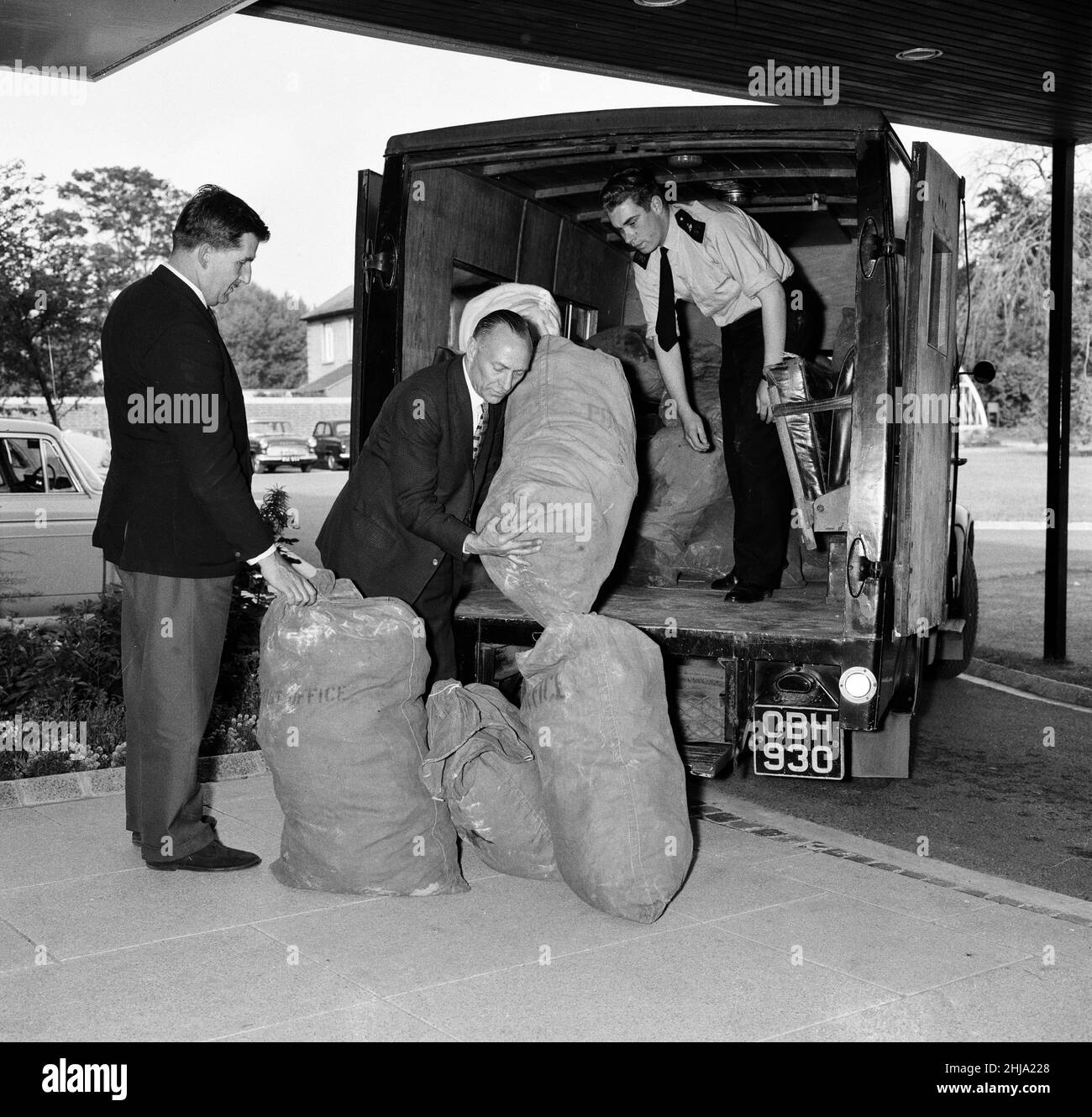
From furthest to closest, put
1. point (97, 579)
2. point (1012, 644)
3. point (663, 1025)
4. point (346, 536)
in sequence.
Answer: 1. point (1012, 644)
2. point (97, 579)
3. point (346, 536)
4. point (663, 1025)

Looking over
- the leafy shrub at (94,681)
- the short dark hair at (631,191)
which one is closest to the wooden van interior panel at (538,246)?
the short dark hair at (631,191)

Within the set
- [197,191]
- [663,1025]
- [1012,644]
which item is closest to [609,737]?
[663,1025]

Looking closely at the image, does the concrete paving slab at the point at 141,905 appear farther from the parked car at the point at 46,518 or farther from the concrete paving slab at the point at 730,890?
the parked car at the point at 46,518

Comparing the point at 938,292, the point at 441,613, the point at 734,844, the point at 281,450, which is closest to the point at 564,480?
the point at 441,613

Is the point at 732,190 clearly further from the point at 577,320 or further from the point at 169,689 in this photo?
the point at 169,689

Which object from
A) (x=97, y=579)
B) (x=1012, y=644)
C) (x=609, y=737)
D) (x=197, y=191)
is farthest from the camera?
(x=1012, y=644)

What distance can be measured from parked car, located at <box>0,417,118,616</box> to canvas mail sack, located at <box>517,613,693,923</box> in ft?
16.0

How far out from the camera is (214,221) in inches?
154

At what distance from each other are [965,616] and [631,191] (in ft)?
12.4

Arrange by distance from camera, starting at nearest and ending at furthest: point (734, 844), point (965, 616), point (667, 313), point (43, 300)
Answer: point (734, 844) → point (667, 313) → point (965, 616) → point (43, 300)

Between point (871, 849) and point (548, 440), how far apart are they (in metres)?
1.80

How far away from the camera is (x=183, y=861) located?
13.4 ft

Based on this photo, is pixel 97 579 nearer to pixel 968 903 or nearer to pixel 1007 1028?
pixel 968 903

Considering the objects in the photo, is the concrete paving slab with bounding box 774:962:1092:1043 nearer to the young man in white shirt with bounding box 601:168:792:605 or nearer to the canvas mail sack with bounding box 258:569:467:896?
the canvas mail sack with bounding box 258:569:467:896
